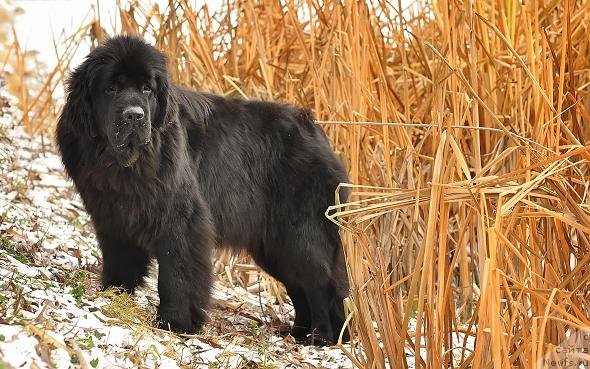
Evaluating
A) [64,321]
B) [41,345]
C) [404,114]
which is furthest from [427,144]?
[41,345]

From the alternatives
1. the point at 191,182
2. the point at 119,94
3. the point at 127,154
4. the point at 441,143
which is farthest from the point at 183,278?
the point at 441,143

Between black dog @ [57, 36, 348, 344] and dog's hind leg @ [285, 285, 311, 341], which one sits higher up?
black dog @ [57, 36, 348, 344]

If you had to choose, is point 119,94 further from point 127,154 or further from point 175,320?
point 175,320

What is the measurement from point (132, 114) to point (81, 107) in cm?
37

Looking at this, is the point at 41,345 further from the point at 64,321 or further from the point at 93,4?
the point at 93,4

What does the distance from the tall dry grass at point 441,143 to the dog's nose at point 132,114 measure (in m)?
1.04

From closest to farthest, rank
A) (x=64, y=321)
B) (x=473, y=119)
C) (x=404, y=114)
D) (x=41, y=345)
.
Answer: (x=41, y=345)
(x=64, y=321)
(x=473, y=119)
(x=404, y=114)

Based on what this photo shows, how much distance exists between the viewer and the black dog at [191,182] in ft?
14.6

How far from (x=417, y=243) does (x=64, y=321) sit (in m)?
2.25

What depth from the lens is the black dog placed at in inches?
175

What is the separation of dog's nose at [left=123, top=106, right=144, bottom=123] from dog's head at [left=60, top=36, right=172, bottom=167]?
4cm

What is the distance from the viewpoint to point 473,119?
452 centimetres

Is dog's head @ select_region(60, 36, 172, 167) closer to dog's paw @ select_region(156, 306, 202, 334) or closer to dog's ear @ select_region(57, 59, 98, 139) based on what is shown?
dog's ear @ select_region(57, 59, 98, 139)

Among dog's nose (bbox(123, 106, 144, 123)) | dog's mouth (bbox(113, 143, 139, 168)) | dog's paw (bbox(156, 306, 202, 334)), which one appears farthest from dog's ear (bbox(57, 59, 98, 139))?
dog's paw (bbox(156, 306, 202, 334))
